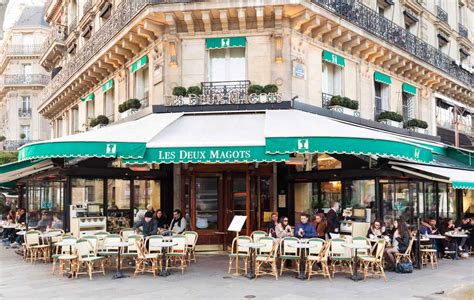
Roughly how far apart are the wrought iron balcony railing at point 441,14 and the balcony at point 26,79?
1243 inches

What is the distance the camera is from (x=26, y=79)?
4197 centimetres

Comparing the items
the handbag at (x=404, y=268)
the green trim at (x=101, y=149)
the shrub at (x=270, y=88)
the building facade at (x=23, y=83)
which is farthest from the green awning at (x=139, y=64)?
the building facade at (x=23, y=83)

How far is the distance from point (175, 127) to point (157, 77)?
2.68 metres

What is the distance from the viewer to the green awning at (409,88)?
59.0ft

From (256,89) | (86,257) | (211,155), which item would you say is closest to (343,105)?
(256,89)

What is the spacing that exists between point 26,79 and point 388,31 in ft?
112

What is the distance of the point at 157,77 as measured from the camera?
14.0 metres

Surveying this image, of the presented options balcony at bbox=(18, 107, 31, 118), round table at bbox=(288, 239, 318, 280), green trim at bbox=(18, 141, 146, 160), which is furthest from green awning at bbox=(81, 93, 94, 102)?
balcony at bbox=(18, 107, 31, 118)

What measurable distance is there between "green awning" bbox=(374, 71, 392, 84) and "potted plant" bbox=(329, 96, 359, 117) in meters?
2.32

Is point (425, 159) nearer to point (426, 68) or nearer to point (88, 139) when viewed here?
point (88, 139)

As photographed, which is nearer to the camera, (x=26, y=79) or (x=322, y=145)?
(x=322, y=145)

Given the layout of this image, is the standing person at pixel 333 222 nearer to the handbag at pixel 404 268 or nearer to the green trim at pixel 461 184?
the handbag at pixel 404 268

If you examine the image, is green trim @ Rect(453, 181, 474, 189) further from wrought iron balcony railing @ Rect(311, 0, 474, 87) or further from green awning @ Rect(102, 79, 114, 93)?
green awning @ Rect(102, 79, 114, 93)

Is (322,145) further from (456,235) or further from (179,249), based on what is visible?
(456,235)
